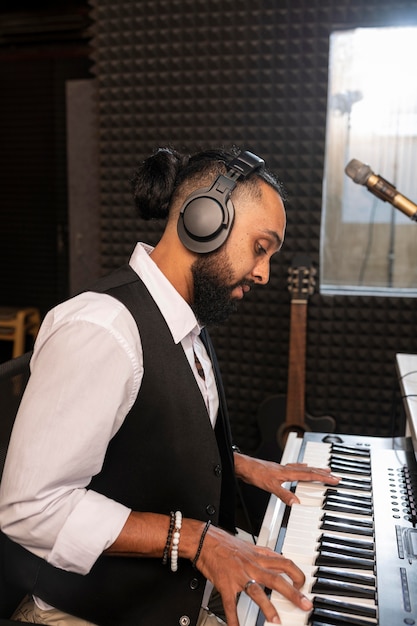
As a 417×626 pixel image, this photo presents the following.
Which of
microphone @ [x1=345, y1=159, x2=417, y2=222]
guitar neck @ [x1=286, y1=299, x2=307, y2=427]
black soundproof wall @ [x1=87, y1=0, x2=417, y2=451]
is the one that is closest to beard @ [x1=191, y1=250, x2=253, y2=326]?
microphone @ [x1=345, y1=159, x2=417, y2=222]

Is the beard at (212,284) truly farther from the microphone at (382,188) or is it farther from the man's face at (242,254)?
the microphone at (382,188)

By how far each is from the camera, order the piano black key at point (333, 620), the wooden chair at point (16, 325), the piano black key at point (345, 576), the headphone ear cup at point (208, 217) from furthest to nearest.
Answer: the wooden chair at point (16, 325)
the headphone ear cup at point (208, 217)
the piano black key at point (345, 576)
the piano black key at point (333, 620)

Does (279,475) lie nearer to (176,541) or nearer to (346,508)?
(346,508)

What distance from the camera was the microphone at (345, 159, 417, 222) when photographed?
176cm

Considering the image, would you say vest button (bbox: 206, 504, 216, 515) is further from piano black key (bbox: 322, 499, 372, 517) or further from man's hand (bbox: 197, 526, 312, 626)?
piano black key (bbox: 322, 499, 372, 517)

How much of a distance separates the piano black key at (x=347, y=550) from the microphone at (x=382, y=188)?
97 cm

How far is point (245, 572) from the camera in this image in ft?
3.27

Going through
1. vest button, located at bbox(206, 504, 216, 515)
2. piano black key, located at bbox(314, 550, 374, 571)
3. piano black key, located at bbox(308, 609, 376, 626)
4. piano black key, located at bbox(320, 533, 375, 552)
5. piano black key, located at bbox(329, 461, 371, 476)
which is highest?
vest button, located at bbox(206, 504, 216, 515)

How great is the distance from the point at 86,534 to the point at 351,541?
50 centimetres

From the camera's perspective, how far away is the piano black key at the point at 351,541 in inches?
46.4

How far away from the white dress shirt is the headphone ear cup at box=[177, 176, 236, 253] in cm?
23

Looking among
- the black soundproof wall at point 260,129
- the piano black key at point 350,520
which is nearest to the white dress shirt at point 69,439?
the piano black key at point 350,520

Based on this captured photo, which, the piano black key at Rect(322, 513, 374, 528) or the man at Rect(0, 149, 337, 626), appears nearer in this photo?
the man at Rect(0, 149, 337, 626)

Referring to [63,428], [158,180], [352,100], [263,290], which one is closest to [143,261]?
[158,180]
